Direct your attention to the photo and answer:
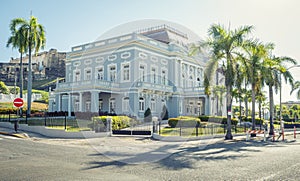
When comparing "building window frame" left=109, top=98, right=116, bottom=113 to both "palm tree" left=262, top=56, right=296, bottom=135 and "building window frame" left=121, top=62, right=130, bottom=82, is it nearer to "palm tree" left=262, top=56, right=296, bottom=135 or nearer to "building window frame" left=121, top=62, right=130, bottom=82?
"building window frame" left=121, top=62, right=130, bottom=82

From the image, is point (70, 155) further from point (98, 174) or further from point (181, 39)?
point (181, 39)

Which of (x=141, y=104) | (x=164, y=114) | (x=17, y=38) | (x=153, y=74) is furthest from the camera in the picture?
(x=153, y=74)

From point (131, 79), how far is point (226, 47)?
15915mm

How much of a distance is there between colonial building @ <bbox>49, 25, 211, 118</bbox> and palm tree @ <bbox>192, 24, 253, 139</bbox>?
13.3 meters

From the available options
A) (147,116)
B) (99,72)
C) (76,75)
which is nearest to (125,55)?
(99,72)

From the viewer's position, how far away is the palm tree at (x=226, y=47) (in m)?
20.9

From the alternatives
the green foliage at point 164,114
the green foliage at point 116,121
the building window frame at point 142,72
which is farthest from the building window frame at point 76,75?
the green foliage at point 116,121

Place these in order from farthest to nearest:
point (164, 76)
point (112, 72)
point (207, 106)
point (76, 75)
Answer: point (76, 75), point (207, 106), point (164, 76), point (112, 72)

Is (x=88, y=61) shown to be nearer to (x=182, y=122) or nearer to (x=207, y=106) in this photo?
(x=207, y=106)

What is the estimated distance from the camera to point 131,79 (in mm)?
34688

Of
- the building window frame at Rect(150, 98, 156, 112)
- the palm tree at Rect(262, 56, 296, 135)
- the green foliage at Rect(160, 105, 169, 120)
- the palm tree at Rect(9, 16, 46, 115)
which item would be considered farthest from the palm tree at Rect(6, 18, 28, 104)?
the palm tree at Rect(262, 56, 296, 135)

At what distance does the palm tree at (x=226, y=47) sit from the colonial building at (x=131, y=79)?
43.8ft

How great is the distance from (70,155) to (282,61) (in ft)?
78.0

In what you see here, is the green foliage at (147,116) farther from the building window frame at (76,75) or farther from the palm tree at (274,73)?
the building window frame at (76,75)
